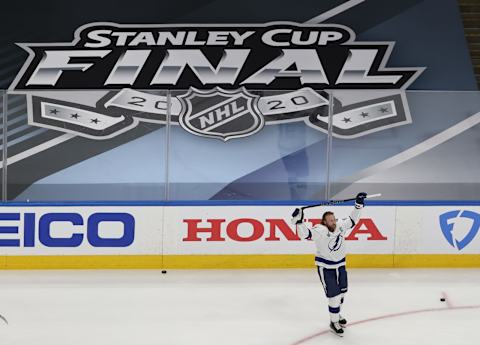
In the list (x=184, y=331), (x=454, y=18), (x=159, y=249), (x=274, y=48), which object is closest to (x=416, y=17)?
(x=454, y=18)

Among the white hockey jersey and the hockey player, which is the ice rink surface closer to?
the hockey player

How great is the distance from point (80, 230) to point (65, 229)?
158mm

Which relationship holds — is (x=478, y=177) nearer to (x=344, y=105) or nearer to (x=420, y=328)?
(x=344, y=105)

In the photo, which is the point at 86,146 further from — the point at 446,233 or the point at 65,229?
the point at 446,233

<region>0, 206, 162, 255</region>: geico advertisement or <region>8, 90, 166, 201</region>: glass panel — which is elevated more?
<region>8, 90, 166, 201</region>: glass panel

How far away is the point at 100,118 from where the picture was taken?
8492 millimetres

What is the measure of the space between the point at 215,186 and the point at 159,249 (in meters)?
0.91

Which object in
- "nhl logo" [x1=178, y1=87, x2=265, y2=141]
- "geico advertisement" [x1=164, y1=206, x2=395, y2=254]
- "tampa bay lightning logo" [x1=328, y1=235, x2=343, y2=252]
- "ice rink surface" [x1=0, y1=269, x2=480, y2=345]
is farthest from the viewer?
"nhl logo" [x1=178, y1=87, x2=265, y2=141]

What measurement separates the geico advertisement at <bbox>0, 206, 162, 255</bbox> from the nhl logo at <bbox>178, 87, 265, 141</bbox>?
1.03 meters

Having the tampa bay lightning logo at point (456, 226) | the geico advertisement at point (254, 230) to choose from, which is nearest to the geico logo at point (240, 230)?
the geico advertisement at point (254, 230)

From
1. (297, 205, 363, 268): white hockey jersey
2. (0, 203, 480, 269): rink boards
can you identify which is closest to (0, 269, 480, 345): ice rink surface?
(0, 203, 480, 269): rink boards

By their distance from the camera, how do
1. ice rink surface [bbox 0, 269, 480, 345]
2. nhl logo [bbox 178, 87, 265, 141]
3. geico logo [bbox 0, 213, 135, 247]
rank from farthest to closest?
1. nhl logo [bbox 178, 87, 265, 141]
2. geico logo [bbox 0, 213, 135, 247]
3. ice rink surface [bbox 0, 269, 480, 345]

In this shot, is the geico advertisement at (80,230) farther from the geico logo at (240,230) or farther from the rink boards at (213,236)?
the geico logo at (240,230)

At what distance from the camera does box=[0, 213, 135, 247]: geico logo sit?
324 inches
